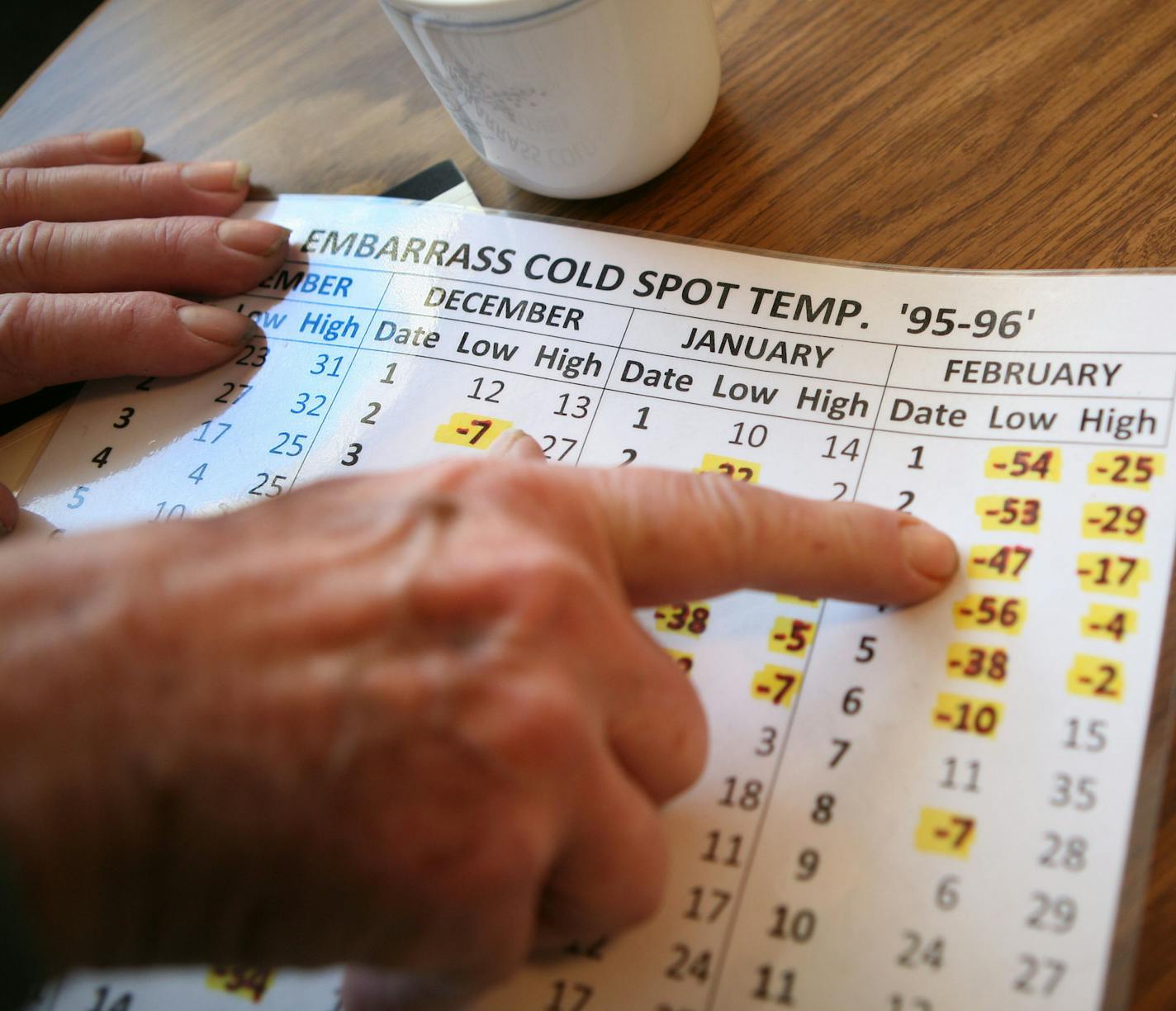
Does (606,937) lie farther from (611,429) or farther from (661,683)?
(611,429)

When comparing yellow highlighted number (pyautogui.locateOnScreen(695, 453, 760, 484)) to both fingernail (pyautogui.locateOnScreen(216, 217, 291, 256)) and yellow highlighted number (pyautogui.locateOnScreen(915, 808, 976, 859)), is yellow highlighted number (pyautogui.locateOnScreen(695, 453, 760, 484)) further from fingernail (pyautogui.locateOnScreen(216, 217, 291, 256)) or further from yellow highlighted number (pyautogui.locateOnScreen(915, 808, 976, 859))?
fingernail (pyautogui.locateOnScreen(216, 217, 291, 256))

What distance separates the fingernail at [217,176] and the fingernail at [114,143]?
0.07m

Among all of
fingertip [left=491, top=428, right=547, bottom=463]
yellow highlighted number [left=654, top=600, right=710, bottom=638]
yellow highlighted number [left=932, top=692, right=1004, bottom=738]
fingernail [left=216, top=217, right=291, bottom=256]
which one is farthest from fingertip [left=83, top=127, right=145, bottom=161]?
yellow highlighted number [left=932, top=692, right=1004, bottom=738]

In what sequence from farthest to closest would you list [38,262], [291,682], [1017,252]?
[38,262] → [1017,252] → [291,682]

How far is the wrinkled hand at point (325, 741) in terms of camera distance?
0.27m

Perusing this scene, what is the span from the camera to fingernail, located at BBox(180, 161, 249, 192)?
0.57m

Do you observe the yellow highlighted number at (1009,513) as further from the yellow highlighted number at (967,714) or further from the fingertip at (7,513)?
the fingertip at (7,513)

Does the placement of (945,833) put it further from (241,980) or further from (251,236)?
(251,236)

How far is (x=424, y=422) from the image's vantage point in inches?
18.8

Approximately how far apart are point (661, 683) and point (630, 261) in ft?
0.81

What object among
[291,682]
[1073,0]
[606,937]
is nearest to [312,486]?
[291,682]

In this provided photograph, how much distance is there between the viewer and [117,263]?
552mm

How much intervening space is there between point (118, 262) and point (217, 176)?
8 centimetres

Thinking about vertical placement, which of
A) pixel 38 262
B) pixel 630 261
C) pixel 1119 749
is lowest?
pixel 1119 749
